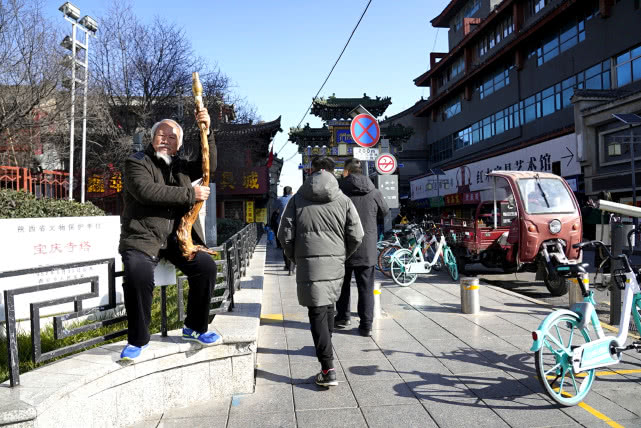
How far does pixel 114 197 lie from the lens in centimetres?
2658

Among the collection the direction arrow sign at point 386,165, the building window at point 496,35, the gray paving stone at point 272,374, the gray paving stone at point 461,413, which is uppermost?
the building window at point 496,35

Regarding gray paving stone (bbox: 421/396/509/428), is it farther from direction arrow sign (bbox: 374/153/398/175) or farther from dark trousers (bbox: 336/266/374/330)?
direction arrow sign (bbox: 374/153/398/175)

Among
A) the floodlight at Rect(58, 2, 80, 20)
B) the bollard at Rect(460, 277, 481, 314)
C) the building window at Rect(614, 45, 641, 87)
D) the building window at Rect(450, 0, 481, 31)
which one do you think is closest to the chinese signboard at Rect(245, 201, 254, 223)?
the floodlight at Rect(58, 2, 80, 20)

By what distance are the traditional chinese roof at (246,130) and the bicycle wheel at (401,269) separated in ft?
52.3

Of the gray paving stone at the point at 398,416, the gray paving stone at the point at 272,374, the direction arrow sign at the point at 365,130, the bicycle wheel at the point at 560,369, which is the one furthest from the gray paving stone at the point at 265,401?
the direction arrow sign at the point at 365,130

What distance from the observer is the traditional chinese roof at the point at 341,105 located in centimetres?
3794

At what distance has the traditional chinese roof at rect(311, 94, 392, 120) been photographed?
37.9 meters

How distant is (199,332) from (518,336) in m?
3.56

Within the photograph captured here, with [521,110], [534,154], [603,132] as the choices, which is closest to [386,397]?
[603,132]

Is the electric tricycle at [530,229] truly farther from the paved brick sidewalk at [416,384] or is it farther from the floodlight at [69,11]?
the floodlight at [69,11]

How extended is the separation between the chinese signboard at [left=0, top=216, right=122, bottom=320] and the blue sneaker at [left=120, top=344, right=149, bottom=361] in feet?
8.38

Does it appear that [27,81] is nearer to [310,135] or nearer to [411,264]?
[411,264]

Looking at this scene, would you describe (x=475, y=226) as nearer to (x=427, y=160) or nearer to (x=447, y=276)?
(x=447, y=276)

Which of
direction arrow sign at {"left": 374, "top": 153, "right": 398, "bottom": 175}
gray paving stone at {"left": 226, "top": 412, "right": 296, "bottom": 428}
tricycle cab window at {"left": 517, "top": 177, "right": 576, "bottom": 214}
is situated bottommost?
gray paving stone at {"left": 226, "top": 412, "right": 296, "bottom": 428}
